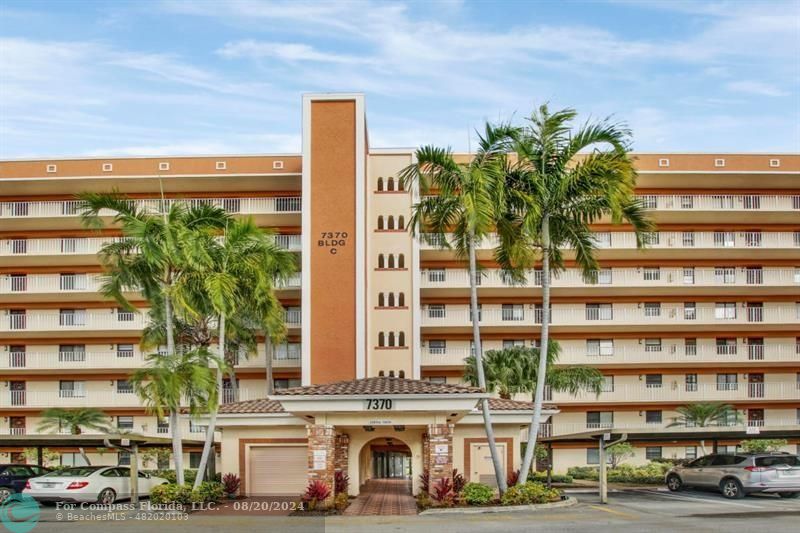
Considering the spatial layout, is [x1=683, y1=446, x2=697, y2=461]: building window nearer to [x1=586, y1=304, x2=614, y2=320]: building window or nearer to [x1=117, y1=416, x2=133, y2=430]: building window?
[x1=586, y1=304, x2=614, y2=320]: building window

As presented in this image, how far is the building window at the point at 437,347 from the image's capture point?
58.1 m

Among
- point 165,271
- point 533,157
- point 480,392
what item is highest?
point 533,157

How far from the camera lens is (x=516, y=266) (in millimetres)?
33031

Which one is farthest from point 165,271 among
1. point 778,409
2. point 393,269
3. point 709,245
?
point 778,409

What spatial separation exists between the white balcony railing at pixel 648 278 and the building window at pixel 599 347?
12.1 ft

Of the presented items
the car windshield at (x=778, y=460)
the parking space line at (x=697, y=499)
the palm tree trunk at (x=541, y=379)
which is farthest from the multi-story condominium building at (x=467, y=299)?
the car windshield at (x=778, y=460)

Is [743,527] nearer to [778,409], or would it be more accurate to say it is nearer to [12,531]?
[12,531]

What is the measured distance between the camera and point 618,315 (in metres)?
58.2

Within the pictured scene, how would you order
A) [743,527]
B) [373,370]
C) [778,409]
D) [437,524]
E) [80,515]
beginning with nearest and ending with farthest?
1. [743,527]
2. [437,524]
3. [80,515]
4. [373,370]
5. [778,409]

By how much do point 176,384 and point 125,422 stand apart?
93.0 feet

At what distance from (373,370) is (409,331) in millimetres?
3123

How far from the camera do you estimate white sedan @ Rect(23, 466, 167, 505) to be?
104 feet

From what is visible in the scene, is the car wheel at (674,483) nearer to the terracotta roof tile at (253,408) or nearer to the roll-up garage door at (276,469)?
the roll-up garage door at (276,469)

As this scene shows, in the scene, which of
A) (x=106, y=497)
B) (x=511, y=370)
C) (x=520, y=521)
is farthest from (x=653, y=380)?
(x=106, y=497)
